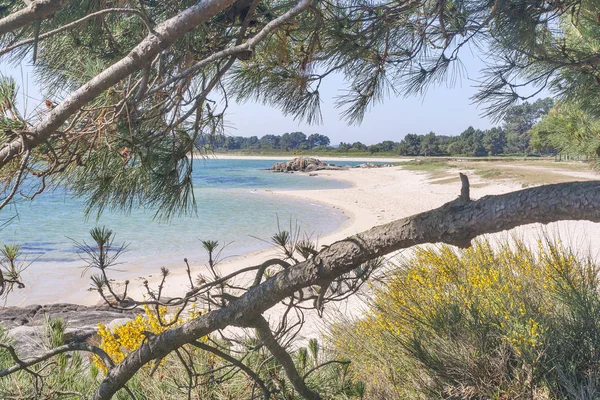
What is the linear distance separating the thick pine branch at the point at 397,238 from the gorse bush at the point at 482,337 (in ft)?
3.27

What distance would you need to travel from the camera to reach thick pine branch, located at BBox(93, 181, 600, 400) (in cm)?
110

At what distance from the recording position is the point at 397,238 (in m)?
1.34

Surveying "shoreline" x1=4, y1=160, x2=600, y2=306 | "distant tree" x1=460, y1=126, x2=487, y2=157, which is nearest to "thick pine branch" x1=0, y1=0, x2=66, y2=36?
"shoreline" x1=4, y1=160, x2=600, y2=306

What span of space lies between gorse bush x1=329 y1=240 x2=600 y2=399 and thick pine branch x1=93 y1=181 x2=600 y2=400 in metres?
1.00

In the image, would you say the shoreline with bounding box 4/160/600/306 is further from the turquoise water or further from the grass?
the grass

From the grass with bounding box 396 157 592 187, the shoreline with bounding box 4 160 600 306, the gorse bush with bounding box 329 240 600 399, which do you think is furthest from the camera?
the grass with bounding box 396 157 592 187

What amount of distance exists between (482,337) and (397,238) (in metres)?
1.15

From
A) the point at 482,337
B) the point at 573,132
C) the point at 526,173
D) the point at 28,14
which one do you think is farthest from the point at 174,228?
the point at 526,173

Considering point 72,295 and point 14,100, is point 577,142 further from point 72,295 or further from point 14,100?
point 72,295

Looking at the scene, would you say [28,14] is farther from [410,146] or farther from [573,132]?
[410,146]

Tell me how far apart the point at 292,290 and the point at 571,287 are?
167cm

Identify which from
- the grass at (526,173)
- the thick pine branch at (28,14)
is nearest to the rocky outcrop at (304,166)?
the grass at (526,173)

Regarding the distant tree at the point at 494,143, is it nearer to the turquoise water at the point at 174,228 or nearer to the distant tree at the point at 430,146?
the distant tree at the point at 430,146

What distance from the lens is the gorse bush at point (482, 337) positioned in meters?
2.04
